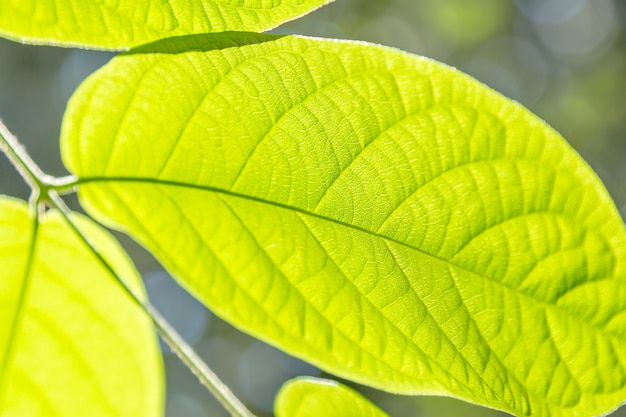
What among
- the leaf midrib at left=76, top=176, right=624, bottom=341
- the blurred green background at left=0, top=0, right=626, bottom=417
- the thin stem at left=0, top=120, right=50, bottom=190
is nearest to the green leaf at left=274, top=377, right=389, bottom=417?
the leaf midrib at left=76, top=176, right=624, bottom=341

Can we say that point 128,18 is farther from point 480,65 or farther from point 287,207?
point 480,65

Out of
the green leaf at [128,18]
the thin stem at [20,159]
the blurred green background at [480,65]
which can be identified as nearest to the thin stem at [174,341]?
the thin stem at [20,159]

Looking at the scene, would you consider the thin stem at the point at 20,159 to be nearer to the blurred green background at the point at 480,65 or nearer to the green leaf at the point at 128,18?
the green leaf at the point at 128,18

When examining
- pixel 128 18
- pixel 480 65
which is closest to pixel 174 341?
pixel 128 18

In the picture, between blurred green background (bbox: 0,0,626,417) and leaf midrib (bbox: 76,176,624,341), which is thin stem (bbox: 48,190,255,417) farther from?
blurred green background (bbox: 0,0,626,417)

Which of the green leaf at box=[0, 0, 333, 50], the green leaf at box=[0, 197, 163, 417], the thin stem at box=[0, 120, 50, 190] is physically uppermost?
the green leaf at box=[0, 0, 333, 50]

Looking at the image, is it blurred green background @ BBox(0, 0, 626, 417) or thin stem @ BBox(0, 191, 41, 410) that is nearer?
thin stem @ BBox(0, 191, 41, 410)
